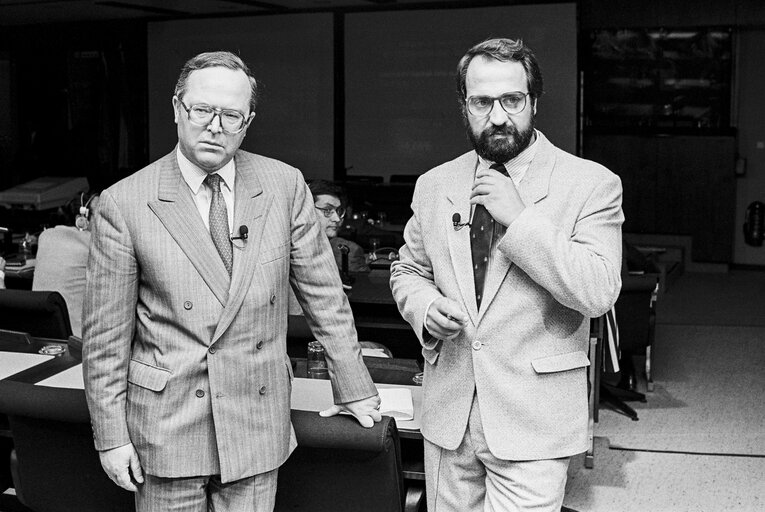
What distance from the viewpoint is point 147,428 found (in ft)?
6.34

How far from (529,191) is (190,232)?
0.67m

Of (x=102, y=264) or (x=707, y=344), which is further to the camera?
(x=707, y=344)

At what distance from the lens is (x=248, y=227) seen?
6.39ft

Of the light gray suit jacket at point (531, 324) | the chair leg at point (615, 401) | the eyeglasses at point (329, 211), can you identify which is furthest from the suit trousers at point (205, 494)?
the chair leg at point (615, 401)

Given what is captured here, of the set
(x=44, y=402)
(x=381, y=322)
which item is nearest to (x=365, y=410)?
(x=44, y=402)

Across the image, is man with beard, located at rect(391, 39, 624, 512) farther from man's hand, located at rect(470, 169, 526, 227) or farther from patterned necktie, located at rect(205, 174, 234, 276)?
patterned necktie, located at rect(205, 174, 234, 276)

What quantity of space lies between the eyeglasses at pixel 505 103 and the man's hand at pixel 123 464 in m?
0.96

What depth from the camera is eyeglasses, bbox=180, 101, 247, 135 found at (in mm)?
1862

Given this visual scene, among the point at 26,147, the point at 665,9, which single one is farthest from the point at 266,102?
the point at 665,9

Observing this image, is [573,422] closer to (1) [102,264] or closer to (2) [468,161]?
(2) [468,161]

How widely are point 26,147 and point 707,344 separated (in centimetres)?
928

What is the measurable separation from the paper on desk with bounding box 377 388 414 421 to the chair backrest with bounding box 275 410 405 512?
0.31 m

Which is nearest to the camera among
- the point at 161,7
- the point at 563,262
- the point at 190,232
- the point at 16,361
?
the point at 563,262

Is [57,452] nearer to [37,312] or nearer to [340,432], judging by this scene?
[340,432]
